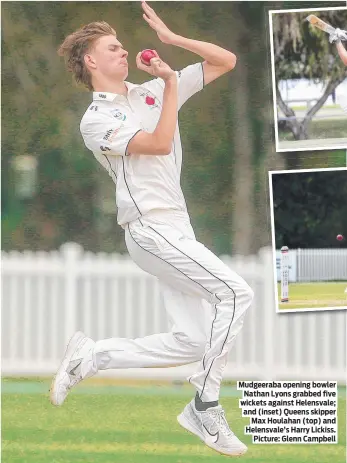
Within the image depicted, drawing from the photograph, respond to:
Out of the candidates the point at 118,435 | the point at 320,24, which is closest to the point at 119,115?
the point at 320,24

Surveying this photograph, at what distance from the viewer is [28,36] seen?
5.71 metres

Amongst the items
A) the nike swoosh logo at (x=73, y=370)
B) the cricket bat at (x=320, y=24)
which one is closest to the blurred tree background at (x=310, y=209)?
the cricket bat at (x=320, y=24)

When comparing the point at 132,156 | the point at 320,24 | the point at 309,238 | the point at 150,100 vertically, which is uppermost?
the point at 320,24

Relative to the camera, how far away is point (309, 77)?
5277 mm

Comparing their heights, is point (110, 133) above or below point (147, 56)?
below

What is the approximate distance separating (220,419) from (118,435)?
71 centimetres

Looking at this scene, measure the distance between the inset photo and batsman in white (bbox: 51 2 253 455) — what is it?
2.46ft

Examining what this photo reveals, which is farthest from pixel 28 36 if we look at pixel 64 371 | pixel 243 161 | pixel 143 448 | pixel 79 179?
pixel 143 448

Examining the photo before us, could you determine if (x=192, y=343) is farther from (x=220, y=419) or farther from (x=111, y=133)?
(x=111, y=133)

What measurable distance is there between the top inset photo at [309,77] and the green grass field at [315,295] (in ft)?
2.49

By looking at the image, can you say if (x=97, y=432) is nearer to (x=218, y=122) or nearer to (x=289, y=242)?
(x=289, y=242)

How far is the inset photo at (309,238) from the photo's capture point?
17.6ft

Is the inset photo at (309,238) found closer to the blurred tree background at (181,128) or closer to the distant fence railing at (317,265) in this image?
the distant fence railing at (317,265)

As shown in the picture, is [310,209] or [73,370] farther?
[310,209]
